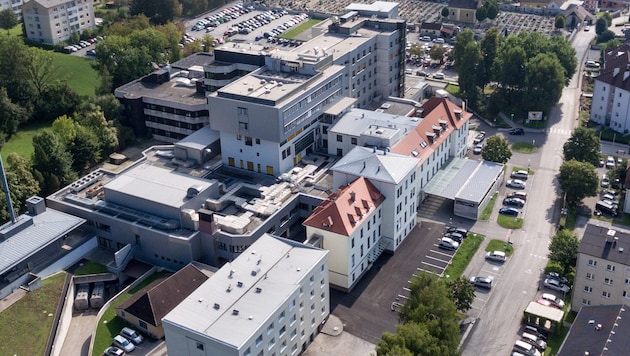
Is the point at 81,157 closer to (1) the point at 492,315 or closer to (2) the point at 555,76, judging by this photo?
(1) the point at 492,315

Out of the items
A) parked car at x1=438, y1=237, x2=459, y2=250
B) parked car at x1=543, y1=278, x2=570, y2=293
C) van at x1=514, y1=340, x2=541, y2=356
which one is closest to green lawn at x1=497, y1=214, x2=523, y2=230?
parked car at x1=438, y1=237, x2=459, y2=250

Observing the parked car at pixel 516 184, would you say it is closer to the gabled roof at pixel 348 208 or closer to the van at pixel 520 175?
the van at pixel 520 175

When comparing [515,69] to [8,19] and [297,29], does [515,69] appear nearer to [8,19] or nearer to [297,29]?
[297,29]

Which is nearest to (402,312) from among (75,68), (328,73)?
(328,73)

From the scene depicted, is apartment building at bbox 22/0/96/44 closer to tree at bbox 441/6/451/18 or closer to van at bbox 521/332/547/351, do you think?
tree at bbox 441/6/451/18

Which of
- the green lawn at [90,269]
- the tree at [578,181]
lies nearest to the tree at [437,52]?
the tree at [578,181]

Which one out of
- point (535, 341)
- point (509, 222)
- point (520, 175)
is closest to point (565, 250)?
point (509, 222)
